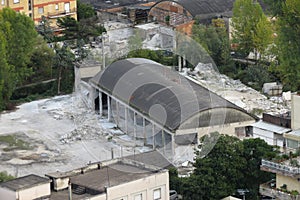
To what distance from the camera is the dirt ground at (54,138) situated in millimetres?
26750

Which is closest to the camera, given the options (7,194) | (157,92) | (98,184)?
(7,194)

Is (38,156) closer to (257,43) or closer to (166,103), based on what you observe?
(166,103)

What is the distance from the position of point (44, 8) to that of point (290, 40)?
14112 millimetres

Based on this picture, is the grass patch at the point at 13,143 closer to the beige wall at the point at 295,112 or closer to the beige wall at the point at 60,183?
the beige wall at the point at 295,112

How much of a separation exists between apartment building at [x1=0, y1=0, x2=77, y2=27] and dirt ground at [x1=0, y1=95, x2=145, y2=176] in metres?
7.30

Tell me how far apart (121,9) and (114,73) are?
1344 cm

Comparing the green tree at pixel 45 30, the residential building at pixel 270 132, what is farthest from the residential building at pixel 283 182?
the green tree at pixel 45 30

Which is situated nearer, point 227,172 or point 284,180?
A: point 284,180

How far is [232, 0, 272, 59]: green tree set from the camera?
3622 cm

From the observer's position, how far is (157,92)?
28516mm

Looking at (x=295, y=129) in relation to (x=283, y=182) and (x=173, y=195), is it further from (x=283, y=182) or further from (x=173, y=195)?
(x=173, y=195)

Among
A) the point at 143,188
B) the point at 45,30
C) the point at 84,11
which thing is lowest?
the point at 143,188

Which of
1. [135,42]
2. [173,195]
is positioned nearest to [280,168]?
[173,195]

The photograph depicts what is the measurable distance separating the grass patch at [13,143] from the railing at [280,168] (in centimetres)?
970
